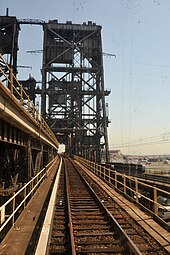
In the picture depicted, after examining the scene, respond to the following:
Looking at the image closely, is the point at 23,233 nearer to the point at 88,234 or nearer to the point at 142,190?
the point at 88,234

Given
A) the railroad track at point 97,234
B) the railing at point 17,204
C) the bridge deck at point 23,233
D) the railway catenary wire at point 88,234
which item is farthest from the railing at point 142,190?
the railing at point 17,204

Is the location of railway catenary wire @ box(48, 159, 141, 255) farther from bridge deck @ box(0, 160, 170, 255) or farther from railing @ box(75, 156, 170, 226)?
railing @ box(75, 156, 170, 226)

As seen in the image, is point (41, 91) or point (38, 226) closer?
point (38, 226)

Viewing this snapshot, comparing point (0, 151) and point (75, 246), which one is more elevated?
point (0, 151)

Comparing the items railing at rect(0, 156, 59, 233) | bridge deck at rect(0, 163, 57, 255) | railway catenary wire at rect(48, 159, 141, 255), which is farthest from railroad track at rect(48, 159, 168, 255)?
railing at rect(0, 156, 59, 233)

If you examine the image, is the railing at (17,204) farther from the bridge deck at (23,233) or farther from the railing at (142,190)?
the railing at (142,190)

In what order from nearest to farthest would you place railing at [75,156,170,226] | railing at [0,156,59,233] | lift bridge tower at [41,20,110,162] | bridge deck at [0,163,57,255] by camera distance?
1. bridge deck at [0,163,57,255]
2. railing at [0,156,59,233]
3. railing at [75,156,170,226]
4. lift bridge tower at [41,20,110,162]

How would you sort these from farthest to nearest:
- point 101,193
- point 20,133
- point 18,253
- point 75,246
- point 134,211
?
1. point 101,193
2. point 20,133
3. point 134,211
4. point 75,246
5. point 18,253

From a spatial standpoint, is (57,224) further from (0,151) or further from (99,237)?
(0,151)

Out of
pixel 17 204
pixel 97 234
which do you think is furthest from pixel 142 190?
pixel 97 234

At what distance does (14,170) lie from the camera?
45.9ft

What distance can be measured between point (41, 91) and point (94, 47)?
1463 cm

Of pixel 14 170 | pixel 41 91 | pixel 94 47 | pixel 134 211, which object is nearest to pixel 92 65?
pixel 94 47

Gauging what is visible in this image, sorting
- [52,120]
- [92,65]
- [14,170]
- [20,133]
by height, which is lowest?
[14,170]
